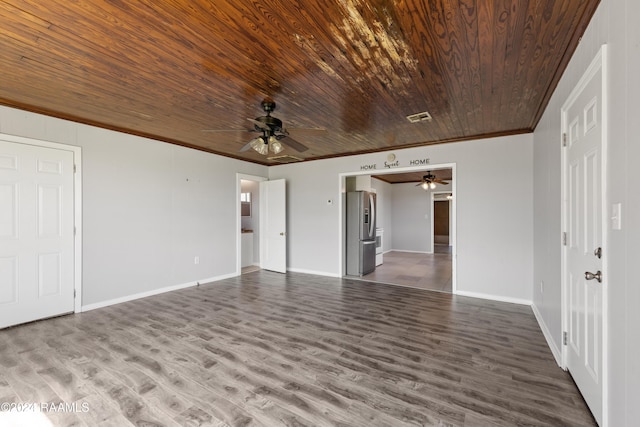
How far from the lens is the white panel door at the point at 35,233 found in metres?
3.15

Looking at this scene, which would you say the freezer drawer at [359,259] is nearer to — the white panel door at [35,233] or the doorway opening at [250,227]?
the doorway opening at [250,227]

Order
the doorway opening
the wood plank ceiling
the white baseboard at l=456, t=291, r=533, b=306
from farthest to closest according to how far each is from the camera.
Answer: the doorway opening → the white baseboard at l=456, t=291, r=533, b=306 → the wood plank ceiling

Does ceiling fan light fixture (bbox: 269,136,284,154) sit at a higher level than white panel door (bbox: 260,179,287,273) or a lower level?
higher

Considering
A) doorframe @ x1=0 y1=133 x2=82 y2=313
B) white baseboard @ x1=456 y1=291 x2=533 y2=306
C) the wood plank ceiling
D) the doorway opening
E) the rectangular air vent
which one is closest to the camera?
the wood plank ceiling

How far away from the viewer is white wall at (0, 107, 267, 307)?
375 centimetres

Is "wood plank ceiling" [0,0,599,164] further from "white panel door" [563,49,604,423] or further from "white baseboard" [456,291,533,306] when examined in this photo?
"white baseboard" [456,291,533,306]

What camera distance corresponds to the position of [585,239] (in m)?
1.83

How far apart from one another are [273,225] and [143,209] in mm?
2625

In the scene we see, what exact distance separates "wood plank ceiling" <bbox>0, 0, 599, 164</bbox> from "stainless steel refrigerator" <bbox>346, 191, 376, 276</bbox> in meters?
2.28

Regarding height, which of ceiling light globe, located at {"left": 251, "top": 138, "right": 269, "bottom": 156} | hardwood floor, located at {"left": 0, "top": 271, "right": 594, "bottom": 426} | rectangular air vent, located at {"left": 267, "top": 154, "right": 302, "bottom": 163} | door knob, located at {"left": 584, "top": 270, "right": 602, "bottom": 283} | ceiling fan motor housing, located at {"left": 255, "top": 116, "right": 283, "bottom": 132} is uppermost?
rectangular air vent, located at {"left": 267, "top": 154, "right": 302, "bottom": 163}

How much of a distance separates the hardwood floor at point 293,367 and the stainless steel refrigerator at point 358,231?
1916 mm

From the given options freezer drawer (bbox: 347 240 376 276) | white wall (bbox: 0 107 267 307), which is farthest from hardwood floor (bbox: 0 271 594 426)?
freezer drawer (bbox: 347 240 376 276)
